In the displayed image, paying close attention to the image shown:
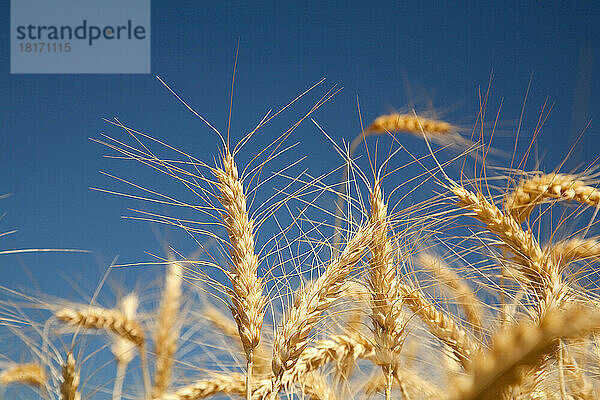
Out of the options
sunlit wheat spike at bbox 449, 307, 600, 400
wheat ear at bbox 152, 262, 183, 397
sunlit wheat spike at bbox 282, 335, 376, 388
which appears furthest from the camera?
wheat ear at bbox 152, 262, 183, 397

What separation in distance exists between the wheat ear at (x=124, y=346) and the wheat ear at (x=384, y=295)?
1419 millimetres

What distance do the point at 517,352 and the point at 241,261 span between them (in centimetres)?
120

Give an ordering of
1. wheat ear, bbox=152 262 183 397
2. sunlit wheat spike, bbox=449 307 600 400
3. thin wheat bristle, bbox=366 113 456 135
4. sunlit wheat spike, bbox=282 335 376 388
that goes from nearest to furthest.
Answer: sunlit wheat spike, bbox=449 307 600 400 < sunlit wheat spike, bbox=282 335 376 388 < wheat ear, bbox=152 262 183 397 < thin wheat bristle, bbox=366 113 456 135

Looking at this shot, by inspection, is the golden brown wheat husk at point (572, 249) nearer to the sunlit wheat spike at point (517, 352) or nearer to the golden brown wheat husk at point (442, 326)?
the golden brown wheat husk at point (442, 326)

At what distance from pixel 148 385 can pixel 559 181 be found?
83.2 inches

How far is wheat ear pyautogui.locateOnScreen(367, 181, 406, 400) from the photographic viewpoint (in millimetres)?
1912

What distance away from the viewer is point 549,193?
88.3 inches

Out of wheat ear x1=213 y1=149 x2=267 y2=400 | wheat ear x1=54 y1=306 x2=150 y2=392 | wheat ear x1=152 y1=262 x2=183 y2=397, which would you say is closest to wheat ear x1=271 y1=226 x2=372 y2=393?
wheat ear x1=213 y1=149 x2=267 y2=400

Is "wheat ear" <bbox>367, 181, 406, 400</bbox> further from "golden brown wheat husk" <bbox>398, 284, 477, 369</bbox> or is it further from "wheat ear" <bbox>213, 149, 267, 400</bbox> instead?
"wheat ear" <bbox>213, 149, 267, 400</bbox>

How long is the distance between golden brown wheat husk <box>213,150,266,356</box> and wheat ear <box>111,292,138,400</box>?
1.33 metres

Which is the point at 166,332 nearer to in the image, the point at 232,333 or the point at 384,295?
the point at 232,333

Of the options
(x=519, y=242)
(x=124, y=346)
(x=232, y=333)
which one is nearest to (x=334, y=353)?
(x=519, y=242)

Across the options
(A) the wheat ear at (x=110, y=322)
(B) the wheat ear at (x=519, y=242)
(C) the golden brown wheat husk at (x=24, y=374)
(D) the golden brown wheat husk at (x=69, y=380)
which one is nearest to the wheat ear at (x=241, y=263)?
(D) the golden brown wheat husk at (x=69, y=380)

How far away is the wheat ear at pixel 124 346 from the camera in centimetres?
295
